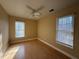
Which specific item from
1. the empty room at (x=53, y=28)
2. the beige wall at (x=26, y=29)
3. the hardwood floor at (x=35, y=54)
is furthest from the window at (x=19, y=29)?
the hardwood floor at (x=35, y=54)

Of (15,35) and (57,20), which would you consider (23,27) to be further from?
(57,20)

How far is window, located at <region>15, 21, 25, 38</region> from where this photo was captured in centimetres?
497

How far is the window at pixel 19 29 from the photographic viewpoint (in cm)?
497

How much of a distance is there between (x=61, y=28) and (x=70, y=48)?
1.05 meters

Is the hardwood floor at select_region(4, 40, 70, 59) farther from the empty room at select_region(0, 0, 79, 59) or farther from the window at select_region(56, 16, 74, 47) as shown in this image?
the window at select_region(56, 16, 74, 47)

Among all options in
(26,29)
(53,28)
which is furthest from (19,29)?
(53,28)

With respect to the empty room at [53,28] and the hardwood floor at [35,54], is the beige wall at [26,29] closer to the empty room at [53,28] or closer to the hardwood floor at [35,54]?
the empty room at [53,28]

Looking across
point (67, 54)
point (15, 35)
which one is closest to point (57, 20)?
point (67, 54)

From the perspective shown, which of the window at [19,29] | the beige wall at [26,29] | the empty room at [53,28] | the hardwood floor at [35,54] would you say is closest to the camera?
the empty room at [53,28]

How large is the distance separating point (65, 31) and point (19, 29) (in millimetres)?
3660

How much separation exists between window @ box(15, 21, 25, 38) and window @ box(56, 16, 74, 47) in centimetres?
309

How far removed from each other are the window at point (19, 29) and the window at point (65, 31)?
10.1 ft

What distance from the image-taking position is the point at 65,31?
296 centimetres

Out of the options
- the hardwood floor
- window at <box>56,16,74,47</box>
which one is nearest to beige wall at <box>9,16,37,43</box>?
the hardwood floor
